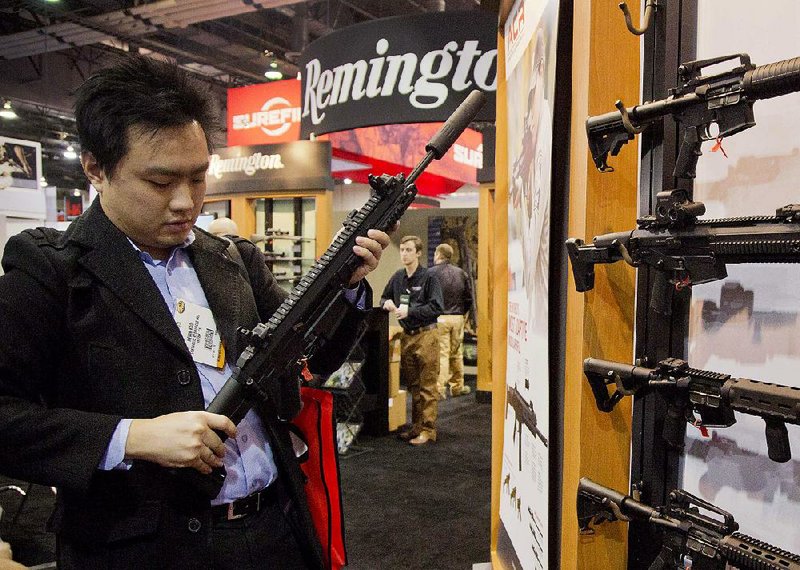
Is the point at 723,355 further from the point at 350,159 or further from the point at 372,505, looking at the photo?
the point at 350,159

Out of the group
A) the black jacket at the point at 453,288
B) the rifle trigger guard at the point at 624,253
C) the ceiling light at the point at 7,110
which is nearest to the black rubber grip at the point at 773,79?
the rifle trigger guard at the point at 624,253

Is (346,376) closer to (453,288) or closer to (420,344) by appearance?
(420,344)

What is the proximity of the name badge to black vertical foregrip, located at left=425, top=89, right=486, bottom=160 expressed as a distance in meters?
0.62

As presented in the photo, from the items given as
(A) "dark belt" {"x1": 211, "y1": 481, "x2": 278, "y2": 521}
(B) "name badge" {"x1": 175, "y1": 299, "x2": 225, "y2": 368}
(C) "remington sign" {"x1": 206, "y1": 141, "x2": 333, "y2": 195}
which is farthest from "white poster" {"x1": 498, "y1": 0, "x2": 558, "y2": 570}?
(C) "remington sign" {"x1": 206, "y1": 141, "x2": 333, "y2": 195}

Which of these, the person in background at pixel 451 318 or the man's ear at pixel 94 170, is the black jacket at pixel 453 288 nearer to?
the person in background at pixel 451 318

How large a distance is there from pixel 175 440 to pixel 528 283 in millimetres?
847

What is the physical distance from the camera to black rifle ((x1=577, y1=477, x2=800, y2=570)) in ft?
2.46

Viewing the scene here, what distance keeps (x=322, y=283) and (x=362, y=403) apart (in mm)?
3920

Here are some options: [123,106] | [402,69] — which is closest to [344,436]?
[402,69]

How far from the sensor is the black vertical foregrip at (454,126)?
143cm

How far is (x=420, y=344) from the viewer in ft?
16.7

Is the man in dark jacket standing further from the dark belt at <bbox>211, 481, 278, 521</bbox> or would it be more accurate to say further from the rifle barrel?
the rifle barrel

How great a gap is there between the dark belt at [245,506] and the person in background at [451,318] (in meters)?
5.21

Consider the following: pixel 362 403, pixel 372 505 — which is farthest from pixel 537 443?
pixel 362 403
